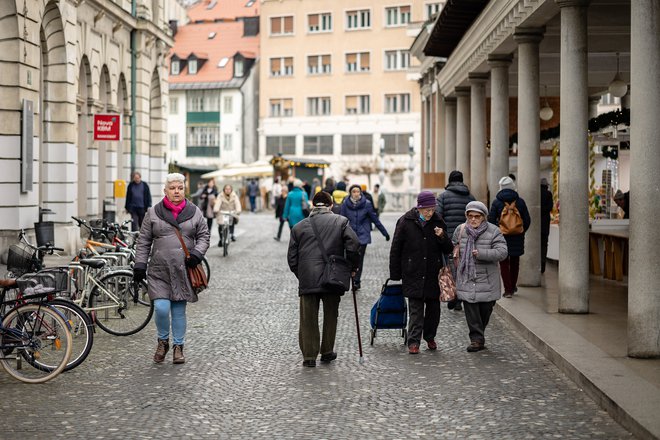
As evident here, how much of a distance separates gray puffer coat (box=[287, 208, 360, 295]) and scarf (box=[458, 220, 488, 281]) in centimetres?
140

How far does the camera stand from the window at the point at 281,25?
8194 cm

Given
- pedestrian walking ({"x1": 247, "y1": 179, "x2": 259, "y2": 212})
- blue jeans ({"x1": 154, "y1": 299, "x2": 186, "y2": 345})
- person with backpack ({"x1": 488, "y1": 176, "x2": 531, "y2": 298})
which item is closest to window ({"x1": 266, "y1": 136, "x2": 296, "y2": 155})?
pedestrian walking ({"x1": 247, "y1": 179, "x2": 259, "y2": 212})

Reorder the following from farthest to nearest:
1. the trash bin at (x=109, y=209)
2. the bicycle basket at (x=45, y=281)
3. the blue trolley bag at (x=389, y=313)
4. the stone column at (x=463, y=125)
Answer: the stone column at (x=463, y=125) < the trash bin at (x=109, y=209) < the blue trolley bag at (x=389, y=313) < the bicycle basket at (x=45, y=281)

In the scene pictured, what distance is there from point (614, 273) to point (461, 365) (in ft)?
28.7

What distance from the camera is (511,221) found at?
15.3m

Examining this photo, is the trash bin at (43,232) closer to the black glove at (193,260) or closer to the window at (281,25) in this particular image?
the black glove at (193,260)

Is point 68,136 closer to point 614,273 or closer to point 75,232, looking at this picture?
point 75,232

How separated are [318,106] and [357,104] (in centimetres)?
302

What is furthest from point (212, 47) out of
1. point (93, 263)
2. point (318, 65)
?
point (93, 263)

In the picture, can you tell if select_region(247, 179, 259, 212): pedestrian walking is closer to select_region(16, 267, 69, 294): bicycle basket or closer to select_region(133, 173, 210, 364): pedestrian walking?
select_region(16, 267, 69, 294): bicycle basket

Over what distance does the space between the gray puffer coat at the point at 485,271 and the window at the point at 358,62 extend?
227ft

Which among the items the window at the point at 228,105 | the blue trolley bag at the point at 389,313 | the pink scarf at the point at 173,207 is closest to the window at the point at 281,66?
the window at the point at 228,105

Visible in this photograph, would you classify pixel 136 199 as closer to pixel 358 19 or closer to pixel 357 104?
pixel 357 104

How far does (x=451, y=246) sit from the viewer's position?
38.7 ft
